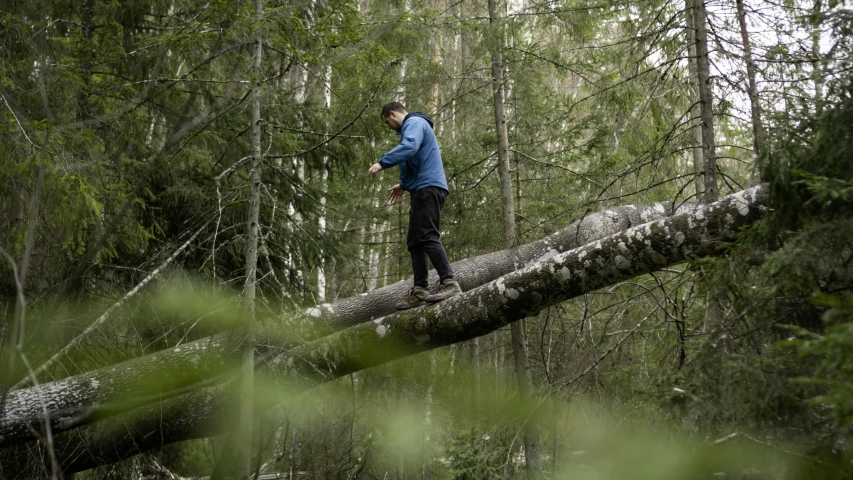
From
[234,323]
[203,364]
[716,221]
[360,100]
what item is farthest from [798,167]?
[360,100]

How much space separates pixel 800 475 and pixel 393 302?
13.4 ft

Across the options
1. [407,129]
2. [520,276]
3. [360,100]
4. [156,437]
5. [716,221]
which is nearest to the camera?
[716,221]

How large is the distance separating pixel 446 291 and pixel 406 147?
1290mm

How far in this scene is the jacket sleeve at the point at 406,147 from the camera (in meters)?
5.02

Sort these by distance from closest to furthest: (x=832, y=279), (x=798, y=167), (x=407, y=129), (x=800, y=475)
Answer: (x=800, y=475) < (x=832, y=279) < (x=798, y=167) < (x=407, y=129)

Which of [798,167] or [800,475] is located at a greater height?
[798,167]

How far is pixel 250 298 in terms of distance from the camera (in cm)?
445

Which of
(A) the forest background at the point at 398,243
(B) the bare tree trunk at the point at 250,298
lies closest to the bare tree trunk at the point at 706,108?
(A) the forest background at the point at 398,243

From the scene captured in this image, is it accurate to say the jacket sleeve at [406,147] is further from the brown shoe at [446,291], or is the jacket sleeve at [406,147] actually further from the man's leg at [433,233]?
the brown shoe at [446,291]

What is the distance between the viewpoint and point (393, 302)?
6.29 metres

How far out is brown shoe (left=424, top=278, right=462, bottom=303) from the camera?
539 centimetres

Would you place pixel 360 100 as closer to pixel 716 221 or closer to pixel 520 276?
pixel 520 276

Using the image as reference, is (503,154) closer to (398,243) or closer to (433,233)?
(433,233)

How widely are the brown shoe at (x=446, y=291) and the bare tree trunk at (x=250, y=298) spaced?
1540 millimetres
